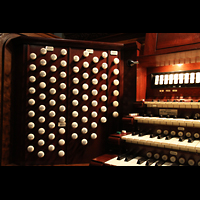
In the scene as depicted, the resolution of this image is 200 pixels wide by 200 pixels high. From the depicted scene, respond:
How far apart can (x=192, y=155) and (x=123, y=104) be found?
1191 mm

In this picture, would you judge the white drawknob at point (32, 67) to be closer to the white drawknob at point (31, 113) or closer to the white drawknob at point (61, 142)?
the white drawknob at point (31, 113)

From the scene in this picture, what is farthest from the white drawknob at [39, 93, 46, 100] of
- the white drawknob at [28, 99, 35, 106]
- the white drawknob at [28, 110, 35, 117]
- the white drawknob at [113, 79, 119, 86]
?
the white drawknob at [113, 79, 119, 86]

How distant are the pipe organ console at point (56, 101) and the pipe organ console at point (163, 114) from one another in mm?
424

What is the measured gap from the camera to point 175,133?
212 cm

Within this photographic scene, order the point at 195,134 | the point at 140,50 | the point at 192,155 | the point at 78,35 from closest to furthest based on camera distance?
the point at 192,155 → the point at 195,134 → the point at 140,50 → the point at 78,35

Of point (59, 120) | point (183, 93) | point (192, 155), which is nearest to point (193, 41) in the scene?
point (183, 93)

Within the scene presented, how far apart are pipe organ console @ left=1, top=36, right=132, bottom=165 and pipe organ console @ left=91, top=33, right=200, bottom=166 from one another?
0.42 m

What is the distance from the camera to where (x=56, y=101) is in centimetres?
250

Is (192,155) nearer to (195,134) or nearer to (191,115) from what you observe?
(195,134)

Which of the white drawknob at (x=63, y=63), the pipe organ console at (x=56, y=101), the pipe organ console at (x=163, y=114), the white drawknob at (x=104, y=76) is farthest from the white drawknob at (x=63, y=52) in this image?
the pipe organ console at (x=163, y=114)

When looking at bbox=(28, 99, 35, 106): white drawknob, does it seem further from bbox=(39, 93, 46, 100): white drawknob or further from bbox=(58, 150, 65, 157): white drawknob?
bbox=(58, 150, 65, 157): white drawknob

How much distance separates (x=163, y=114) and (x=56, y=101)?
1.50m

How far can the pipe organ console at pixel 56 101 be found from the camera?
2441mm

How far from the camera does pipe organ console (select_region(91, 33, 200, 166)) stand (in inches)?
73.4
